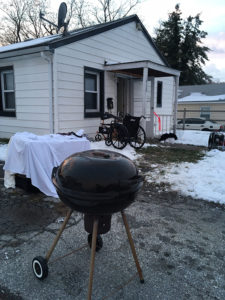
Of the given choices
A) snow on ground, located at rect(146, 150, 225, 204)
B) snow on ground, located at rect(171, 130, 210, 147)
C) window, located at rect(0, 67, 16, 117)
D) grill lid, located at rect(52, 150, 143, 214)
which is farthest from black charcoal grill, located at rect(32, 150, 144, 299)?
snow on ground, located at rect(171, 130, 210, 147)

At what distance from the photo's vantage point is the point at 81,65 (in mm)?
8219

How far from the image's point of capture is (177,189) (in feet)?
14.1

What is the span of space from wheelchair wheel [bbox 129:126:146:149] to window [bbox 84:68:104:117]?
1838 millimetres

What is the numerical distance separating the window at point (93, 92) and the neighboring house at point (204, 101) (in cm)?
1474

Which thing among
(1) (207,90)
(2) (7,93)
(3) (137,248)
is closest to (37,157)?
(3) (137,248)

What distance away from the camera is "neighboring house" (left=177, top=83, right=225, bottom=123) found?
23047mm

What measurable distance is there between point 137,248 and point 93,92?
23.6 ft

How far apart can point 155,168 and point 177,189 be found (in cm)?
138

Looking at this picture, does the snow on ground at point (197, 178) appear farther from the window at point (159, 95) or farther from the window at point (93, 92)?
the window at point (159, 95)

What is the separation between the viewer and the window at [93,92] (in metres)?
8.73

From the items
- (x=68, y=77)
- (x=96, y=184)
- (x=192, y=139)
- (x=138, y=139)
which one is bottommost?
(x=192, y=139)

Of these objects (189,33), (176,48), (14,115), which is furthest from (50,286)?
(189,33)

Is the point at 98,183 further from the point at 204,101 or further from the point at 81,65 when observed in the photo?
the point at 204,101

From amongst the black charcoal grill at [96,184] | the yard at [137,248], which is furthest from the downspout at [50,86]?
the black charcoal grill at [96,184]
